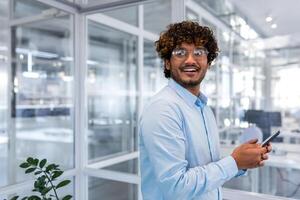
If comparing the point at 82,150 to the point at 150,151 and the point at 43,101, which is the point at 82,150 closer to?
the point at 43,101

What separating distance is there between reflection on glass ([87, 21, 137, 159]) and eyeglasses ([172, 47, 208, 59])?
245 cm

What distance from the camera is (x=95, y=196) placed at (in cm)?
321

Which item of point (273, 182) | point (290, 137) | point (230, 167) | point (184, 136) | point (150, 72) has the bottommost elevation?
point (273, 182)

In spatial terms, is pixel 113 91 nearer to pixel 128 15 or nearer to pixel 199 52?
pixel 128 15

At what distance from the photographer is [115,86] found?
409 cm

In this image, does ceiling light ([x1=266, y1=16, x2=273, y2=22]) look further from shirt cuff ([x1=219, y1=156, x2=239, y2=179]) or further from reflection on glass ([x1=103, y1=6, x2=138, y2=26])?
shirt cuff ([x1=219, y1=156, x2=239, y2=179])

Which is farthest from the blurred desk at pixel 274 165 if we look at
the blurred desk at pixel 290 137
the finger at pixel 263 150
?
the finger at pixel 263 150

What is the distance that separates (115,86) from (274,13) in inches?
83.4


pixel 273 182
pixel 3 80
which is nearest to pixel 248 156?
pixel 273 182

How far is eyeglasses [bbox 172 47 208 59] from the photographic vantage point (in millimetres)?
1163

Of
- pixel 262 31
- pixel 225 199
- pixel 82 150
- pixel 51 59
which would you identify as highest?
pixel 262 31

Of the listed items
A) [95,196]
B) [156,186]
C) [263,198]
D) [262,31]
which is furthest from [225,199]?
[262,31]

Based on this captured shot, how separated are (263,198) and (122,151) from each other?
1.93 metres

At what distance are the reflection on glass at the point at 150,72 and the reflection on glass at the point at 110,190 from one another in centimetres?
126
